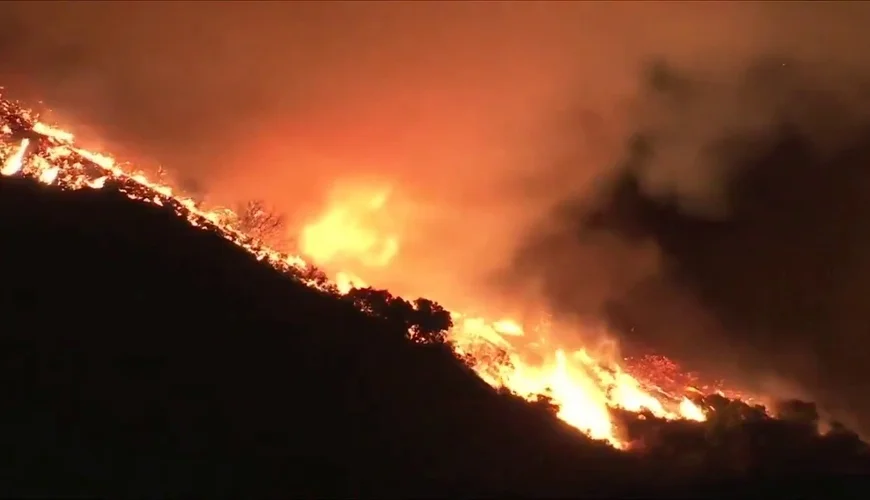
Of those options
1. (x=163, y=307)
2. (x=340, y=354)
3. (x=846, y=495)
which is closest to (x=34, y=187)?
(x=163, y=307)

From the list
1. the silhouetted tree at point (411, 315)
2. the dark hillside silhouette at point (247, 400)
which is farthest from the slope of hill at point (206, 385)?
the silhouetted tree at point (411, 315)

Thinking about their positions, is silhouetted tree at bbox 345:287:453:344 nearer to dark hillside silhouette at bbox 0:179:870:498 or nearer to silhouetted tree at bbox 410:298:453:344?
silhouetted tree at bbox 410:298:453:344

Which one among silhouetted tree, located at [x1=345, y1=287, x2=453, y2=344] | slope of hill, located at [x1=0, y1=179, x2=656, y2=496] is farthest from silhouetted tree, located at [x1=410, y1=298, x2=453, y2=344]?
slope of hill, located at [x1=0, y1=179, x2=656, y2=496]

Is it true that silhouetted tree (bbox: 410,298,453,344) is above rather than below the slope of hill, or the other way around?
above

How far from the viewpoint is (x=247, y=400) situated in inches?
1393

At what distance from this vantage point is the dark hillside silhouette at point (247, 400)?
→ 30.7 meters

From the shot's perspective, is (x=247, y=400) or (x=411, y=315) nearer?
(x=247, y=400)

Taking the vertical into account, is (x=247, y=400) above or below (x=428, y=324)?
below

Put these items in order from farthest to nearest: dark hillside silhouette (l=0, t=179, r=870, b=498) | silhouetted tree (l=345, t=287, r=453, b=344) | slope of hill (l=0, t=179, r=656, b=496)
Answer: silhouetted tree (l=345, t=287, r=453, b=344), dark hillside silhouette (l=0, t=179, r=870, b=498), slope of hill (l=0, t=179, r=656, b=496)

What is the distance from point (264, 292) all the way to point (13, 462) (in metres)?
15.9

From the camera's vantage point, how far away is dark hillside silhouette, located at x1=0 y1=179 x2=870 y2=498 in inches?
1209

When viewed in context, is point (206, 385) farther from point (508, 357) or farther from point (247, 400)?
point (508, 357)

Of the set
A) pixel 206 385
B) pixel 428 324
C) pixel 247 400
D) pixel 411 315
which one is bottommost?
pixel 247 400

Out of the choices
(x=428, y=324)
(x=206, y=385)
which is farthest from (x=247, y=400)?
(x=428, y=324)
